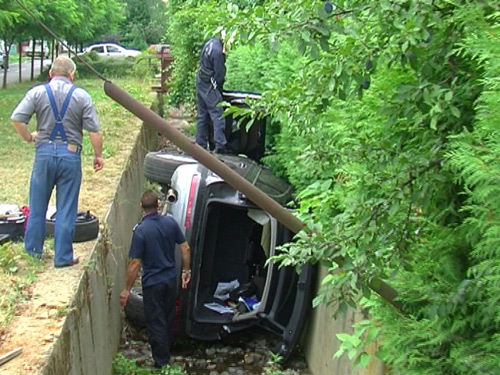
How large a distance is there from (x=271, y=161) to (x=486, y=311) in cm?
684

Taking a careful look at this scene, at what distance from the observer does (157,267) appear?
24.9ft

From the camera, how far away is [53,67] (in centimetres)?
629

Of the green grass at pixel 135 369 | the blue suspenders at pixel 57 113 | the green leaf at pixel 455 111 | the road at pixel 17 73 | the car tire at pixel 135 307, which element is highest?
the green leaf at pixel 455 111

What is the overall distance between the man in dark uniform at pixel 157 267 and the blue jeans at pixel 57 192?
1.07m

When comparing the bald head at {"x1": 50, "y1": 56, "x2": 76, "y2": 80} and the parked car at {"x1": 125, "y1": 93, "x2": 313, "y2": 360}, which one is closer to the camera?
the bald head at {"x1": 50, "y1": 56, "x2": 76, "y2": 80}

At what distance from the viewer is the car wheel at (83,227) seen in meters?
7.27

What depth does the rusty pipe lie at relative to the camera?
11.7 ft

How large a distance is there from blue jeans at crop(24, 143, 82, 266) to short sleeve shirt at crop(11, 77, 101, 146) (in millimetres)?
136

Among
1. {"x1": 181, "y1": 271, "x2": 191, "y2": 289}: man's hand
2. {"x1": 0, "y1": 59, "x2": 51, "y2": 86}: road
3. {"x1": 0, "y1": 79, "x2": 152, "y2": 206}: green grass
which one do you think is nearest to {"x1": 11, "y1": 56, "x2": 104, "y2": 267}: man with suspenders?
{"x1": 181, "y1": 271, "x2": 191, "y2": 289}: man's hand

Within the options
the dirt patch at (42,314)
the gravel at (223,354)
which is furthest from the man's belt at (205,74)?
the gravel at (223,354)

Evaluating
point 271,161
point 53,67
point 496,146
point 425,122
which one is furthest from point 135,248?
point 496,146

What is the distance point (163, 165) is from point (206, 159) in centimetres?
558

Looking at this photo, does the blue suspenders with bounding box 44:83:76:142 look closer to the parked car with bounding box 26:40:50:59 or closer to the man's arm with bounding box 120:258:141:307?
the man's arm with bounding box 120:258:141:307

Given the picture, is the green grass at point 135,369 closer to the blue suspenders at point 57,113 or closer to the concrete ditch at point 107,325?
the concrete ditch at point 107,325
